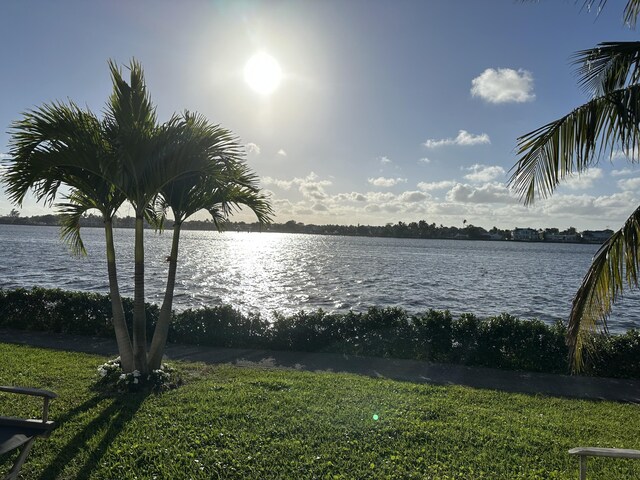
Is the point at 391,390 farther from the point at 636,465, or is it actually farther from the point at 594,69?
the point at 594,69

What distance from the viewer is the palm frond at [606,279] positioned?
3.76 m

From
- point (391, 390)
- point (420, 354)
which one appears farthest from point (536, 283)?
point (391, 390)

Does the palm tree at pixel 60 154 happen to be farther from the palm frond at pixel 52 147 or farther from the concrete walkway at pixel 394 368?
the concrete walkway at pixel 394 368

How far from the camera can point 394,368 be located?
363 inches

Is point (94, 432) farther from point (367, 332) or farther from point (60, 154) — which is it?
point (367, 332)

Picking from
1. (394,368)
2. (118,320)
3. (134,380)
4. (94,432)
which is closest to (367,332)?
(394,368)

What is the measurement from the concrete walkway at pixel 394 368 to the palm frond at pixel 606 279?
14.2 feet

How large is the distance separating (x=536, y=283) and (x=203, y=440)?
42017 millimetres

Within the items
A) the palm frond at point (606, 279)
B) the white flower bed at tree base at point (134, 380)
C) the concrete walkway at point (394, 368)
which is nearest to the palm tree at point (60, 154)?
the white flower bed at tree base at point (134, 380)

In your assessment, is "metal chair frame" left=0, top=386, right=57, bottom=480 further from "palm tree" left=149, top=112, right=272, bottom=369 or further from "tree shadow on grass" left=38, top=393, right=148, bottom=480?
"palm tree" left=149, top=112, right=272, bottom=369

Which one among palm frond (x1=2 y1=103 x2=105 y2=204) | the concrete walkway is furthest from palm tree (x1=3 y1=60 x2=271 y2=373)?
the concrete walkway

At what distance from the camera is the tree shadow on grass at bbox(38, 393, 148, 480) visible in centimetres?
419

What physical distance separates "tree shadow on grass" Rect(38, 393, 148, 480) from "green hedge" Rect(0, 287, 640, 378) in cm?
467

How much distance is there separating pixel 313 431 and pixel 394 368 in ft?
14.5
